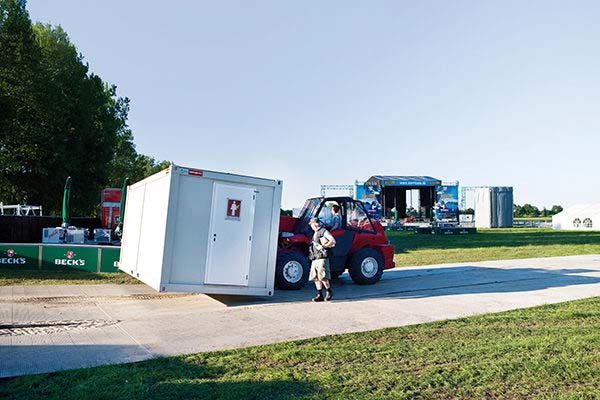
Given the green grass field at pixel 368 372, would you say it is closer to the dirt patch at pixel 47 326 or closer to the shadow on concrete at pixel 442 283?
the dirt patch at pixel 47 326

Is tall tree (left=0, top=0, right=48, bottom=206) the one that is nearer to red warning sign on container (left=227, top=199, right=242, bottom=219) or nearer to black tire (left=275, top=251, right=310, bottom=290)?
black tire (left=275, top=251, right=310, bottom=290)

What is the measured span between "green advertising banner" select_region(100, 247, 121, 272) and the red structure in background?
818 cm

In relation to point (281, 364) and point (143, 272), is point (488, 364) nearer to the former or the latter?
point (281, 364)

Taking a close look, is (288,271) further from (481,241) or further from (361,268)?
(481,241)

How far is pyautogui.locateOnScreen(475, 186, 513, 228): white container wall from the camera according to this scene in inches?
2395

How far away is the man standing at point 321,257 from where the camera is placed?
10.5 metres

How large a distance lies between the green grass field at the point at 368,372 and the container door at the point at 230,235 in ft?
10.6

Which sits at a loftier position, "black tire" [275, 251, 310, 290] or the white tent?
the white tent

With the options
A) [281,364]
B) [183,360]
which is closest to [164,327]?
[183,360]

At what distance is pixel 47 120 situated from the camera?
29891 millimetres

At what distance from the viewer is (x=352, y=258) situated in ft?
41.5

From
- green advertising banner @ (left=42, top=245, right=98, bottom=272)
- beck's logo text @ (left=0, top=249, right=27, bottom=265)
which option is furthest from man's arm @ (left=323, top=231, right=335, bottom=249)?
beck's logo text @ (left=0, top=249, right=27, bottom=265)

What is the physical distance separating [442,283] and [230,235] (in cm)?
595

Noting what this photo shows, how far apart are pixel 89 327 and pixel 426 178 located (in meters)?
43.2
